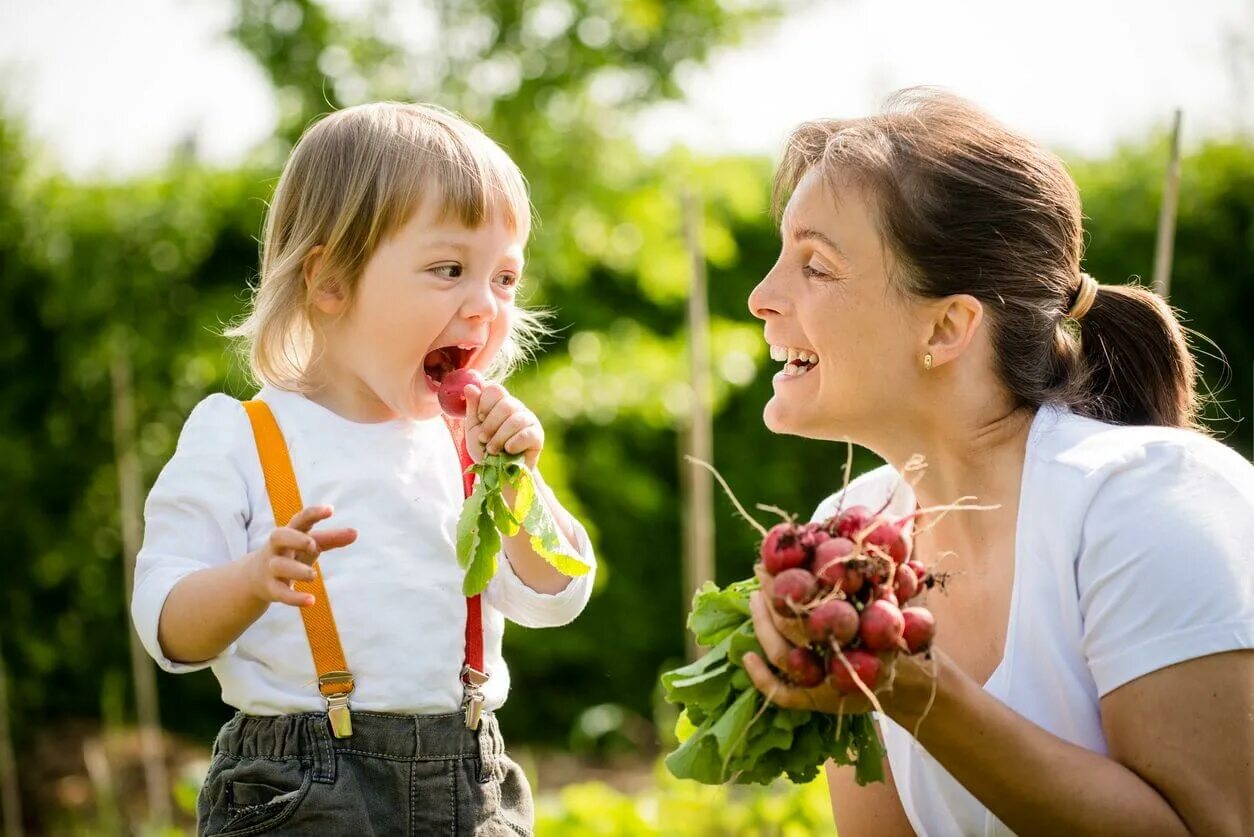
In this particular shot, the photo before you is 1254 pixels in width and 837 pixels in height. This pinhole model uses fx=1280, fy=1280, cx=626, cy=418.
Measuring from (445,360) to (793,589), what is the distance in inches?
34.3

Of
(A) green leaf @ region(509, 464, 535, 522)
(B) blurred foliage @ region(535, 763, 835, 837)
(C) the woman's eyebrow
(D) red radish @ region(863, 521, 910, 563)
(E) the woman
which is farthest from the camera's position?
(B) blurred foliage @ region(535, 763, 835, 837)

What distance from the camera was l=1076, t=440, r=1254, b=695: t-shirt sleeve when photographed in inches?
77.7

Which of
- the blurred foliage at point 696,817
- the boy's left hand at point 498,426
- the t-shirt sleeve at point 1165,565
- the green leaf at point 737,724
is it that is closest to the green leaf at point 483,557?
the boy's left hand at point 498,426

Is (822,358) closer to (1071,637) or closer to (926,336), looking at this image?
(926,336)

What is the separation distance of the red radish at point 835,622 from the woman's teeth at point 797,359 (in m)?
0.79

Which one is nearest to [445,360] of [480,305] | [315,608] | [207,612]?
[480,305]

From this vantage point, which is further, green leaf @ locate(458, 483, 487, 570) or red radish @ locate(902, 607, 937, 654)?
green leaf @ locate(458, 483, 487, 570)

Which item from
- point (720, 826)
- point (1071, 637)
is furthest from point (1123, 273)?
point (1071, 637)

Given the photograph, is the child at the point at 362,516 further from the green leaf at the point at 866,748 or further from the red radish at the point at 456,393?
the green leaf at the point at 866,748

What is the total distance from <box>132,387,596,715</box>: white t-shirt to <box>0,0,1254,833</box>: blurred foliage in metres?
1.33

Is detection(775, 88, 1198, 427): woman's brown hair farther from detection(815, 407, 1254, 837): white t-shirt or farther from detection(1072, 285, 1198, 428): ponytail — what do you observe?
detection(815, 407, 1254, 837): white t-shirt

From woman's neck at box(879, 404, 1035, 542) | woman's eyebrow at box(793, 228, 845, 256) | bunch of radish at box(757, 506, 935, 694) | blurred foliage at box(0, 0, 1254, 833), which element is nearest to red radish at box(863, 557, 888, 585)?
bunch of radish at box(757, 506, 935, 694)

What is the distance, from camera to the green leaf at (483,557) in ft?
6.68

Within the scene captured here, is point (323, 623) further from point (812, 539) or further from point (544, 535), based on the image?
point (812, 539)
